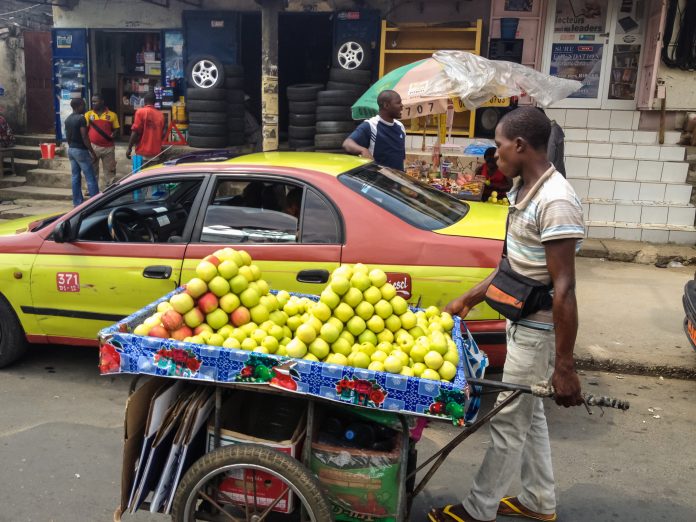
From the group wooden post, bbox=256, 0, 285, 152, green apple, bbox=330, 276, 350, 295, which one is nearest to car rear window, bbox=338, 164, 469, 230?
green apple, bbox=330, 276, 350, 295

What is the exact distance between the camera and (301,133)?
10625 mm

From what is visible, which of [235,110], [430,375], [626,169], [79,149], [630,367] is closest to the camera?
[430,375]

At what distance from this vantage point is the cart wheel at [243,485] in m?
2.45

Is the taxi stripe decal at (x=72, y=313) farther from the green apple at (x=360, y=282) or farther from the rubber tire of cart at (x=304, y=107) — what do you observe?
the rubber tire of cart at (x=304, y=107)

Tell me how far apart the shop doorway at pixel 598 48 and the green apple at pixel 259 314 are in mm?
8619

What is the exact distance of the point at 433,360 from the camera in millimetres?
2461

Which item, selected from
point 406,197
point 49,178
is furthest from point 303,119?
point 406,197

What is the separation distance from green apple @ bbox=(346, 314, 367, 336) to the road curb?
3016 millimetres

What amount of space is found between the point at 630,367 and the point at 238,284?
3617mm

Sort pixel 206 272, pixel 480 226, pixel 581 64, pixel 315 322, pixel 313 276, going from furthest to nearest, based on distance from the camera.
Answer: pixel 581 64
pixel 480 226
pixel 313 276
pixel 206 272
pixel 315 322

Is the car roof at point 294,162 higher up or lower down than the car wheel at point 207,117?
lower down

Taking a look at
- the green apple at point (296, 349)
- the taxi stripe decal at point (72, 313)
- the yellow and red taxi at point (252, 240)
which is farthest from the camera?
the taxi stripe decal at point (72, 313)

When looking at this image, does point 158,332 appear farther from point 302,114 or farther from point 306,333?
point 302,114

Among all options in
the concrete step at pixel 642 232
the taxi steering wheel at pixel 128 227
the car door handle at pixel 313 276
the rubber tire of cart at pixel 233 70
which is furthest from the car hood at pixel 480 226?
the rubber tire of cart at pixel 233 70
